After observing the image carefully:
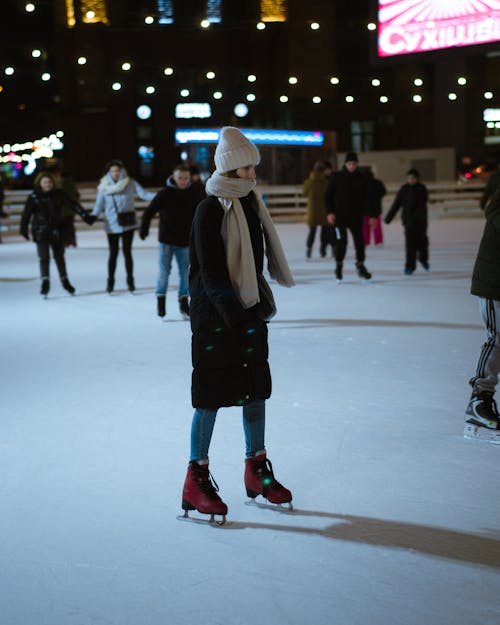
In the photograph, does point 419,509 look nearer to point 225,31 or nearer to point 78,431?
point 78,431

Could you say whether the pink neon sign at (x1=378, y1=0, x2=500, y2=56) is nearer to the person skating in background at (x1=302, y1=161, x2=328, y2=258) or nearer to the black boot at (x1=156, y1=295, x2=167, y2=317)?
the person skating in background at (x1=302, y1=161, x2=328, y2=258)

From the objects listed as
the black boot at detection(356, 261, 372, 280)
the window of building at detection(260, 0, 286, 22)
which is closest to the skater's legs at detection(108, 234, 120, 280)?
the black boot at detection(356, 261, 372, 280)

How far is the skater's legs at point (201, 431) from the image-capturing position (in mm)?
3211

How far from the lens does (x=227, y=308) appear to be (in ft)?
9.95

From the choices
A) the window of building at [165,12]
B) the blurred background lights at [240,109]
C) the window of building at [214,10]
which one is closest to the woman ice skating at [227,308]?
the blurred background lights at [240,109]

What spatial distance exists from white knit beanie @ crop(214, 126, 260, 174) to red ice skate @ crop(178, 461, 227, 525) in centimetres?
103

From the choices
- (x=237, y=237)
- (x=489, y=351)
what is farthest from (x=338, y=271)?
(x=237, y=237)

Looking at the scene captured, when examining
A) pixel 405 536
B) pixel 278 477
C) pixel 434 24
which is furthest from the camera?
pixel 434 24

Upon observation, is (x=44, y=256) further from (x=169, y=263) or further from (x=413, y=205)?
(x=413, y=205)

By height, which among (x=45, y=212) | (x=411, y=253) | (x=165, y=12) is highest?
(x=165, y=12)

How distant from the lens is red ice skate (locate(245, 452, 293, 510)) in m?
3.22

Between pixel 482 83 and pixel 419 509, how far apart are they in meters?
33.9

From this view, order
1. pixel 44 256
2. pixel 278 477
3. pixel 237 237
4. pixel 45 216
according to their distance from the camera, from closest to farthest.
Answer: pixel 237 237 → pixel 278 477 → pixel 45 216 → pixel 44 256

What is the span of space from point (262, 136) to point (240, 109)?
635cm
